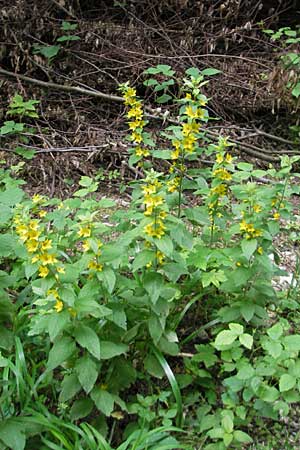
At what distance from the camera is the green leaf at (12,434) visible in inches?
66.4

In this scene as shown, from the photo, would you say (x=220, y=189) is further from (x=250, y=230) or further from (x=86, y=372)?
(x=86, y=372)

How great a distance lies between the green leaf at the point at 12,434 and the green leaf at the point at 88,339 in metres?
0.35

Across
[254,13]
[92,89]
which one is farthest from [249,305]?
[254,13]

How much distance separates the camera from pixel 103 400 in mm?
1869

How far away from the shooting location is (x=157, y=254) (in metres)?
1.89

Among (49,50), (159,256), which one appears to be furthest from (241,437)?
(49,50)

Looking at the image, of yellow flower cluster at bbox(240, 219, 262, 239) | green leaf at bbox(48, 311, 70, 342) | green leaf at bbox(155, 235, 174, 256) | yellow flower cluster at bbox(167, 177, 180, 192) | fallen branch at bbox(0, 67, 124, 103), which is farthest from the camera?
fallen branch at bbox(0, 67, 124, 103)

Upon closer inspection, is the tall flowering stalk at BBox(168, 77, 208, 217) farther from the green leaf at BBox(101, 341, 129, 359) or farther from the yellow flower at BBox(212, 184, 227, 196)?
the green leaf at BBox(101, 341, 129, 359)

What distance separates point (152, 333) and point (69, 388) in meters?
0.36

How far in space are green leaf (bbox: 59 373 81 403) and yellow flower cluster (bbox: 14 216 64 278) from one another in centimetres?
42

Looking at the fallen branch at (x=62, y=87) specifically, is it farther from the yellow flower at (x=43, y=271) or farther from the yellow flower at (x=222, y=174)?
the yellow flower at (x=43, y=271)

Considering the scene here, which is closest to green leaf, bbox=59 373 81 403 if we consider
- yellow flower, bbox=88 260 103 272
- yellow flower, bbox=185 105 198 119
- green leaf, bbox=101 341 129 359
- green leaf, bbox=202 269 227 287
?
green leaf, bbox=101 341 129 359

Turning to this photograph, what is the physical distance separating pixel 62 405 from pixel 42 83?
2885 mm

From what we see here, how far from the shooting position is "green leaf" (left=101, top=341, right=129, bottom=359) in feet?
6.02
